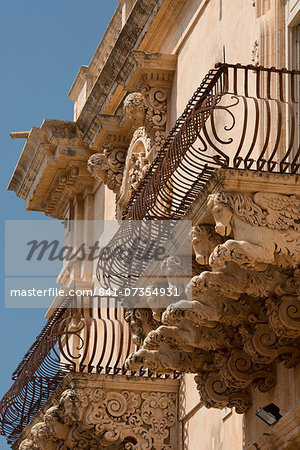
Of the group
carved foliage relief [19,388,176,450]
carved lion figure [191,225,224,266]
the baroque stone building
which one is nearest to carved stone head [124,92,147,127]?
the baroque stone building

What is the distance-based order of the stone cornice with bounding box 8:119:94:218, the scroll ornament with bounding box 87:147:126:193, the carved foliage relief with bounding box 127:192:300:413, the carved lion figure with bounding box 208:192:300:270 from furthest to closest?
the stone cornice with bounding box 8:119:94:218, the scroll ornament with bounding box 87:147:126:193, the carved foliage relief with bounding box 127:192:300:413, the carved lion figure with bounding box 208:192:300:270

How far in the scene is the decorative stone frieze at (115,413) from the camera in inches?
517

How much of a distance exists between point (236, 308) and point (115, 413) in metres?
3.32

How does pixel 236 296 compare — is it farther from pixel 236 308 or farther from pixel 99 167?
pixel 99 167

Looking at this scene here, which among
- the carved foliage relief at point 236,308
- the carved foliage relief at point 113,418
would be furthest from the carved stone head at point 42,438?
the carved foliage relief at point 236,308

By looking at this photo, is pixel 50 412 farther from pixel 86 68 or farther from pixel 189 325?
pixel 86 68

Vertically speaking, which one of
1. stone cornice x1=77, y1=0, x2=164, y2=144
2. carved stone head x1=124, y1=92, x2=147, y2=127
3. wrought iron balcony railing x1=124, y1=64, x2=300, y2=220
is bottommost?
Result: wrought iron balcony railing x1=124, y1=64, x2=300, y2=220

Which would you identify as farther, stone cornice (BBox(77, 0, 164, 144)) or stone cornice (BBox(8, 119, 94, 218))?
stone cornice (BBox(8, 119, 94, 218))

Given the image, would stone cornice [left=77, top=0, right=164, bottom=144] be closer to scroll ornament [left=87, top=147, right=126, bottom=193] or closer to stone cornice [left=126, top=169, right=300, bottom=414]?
scroll ornament [left=87, top=147, right=126, bottom=193]

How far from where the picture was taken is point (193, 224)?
9.66 metres

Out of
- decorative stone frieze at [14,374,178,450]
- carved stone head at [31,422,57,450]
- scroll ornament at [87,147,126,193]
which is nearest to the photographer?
decorative stone frieze at [14,374,178,450]

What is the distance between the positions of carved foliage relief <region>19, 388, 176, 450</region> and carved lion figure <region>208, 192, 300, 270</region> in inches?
176

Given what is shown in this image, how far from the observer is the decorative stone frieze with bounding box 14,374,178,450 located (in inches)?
517

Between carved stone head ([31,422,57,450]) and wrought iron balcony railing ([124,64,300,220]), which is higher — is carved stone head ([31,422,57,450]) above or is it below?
below
